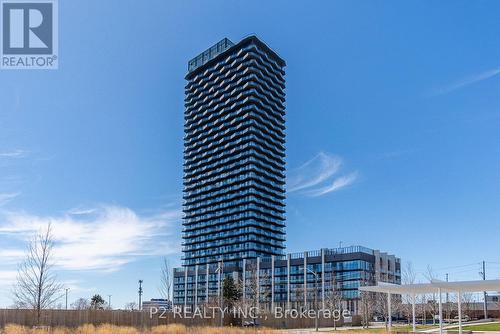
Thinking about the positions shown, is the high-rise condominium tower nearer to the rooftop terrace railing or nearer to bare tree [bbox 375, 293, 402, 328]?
the rooftop terrace railing

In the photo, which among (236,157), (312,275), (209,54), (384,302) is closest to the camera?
(384,302)

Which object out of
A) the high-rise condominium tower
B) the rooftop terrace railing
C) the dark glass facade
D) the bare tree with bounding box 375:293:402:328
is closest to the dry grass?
the bare tree with bounding box 375:293:402:328

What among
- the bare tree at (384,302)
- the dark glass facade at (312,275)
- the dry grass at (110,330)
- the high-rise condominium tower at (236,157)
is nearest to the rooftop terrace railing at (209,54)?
the high-rise condominium tower at (236,157)

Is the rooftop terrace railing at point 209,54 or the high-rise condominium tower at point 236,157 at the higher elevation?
the rooftop terrace railing at point 209,54

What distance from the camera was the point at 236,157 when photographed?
161 m

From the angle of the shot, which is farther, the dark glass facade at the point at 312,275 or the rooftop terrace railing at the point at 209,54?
the rooftop terrace railing at the point at 209,54

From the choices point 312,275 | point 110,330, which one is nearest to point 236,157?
point 312,275

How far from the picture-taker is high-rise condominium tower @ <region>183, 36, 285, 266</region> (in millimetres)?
152625

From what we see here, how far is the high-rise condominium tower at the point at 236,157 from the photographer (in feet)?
501

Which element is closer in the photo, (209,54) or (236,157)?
(236,157)

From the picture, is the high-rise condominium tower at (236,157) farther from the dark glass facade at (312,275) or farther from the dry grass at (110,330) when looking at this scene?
the dry grass at (110,330)

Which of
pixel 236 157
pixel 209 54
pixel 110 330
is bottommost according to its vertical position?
pixel 110 330

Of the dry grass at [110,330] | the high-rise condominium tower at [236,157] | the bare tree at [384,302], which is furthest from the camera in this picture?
the high-rise condominium tower at [236,157]

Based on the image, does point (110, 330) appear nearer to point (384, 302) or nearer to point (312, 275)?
point (384, 302)
